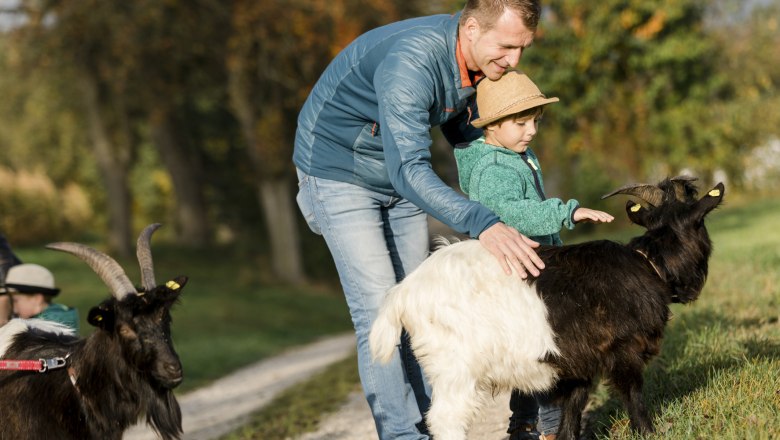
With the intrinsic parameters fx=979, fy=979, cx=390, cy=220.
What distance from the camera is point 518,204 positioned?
484 centimetres

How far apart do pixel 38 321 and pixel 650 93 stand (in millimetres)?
24011

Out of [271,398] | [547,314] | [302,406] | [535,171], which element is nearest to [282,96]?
[271,398]

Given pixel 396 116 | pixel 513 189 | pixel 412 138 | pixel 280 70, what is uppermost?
pixel 280 70

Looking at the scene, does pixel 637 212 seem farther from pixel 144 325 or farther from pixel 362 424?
pixel 362 424

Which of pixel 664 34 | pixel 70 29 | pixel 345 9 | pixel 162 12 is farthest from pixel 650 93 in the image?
pixel 70 29

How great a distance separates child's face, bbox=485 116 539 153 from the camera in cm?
510

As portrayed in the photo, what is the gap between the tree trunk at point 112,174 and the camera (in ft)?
93.0

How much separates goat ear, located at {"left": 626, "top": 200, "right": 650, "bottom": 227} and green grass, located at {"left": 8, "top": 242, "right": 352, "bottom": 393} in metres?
9.45

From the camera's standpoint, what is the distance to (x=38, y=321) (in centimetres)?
582

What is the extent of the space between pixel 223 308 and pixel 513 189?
17.0 meters

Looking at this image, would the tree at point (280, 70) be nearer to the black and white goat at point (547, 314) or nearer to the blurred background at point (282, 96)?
the blurred background at point (282, 96)

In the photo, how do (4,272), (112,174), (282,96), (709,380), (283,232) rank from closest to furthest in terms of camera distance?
(709,380) < (4,272) < (282,96) < (283,232) < (112,174)

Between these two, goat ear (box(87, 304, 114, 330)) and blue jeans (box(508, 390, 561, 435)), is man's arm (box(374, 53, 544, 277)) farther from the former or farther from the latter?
goat ear (box(87, 304, 114, 330))

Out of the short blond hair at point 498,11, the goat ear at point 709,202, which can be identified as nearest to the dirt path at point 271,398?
the goat ear at point 709,202
